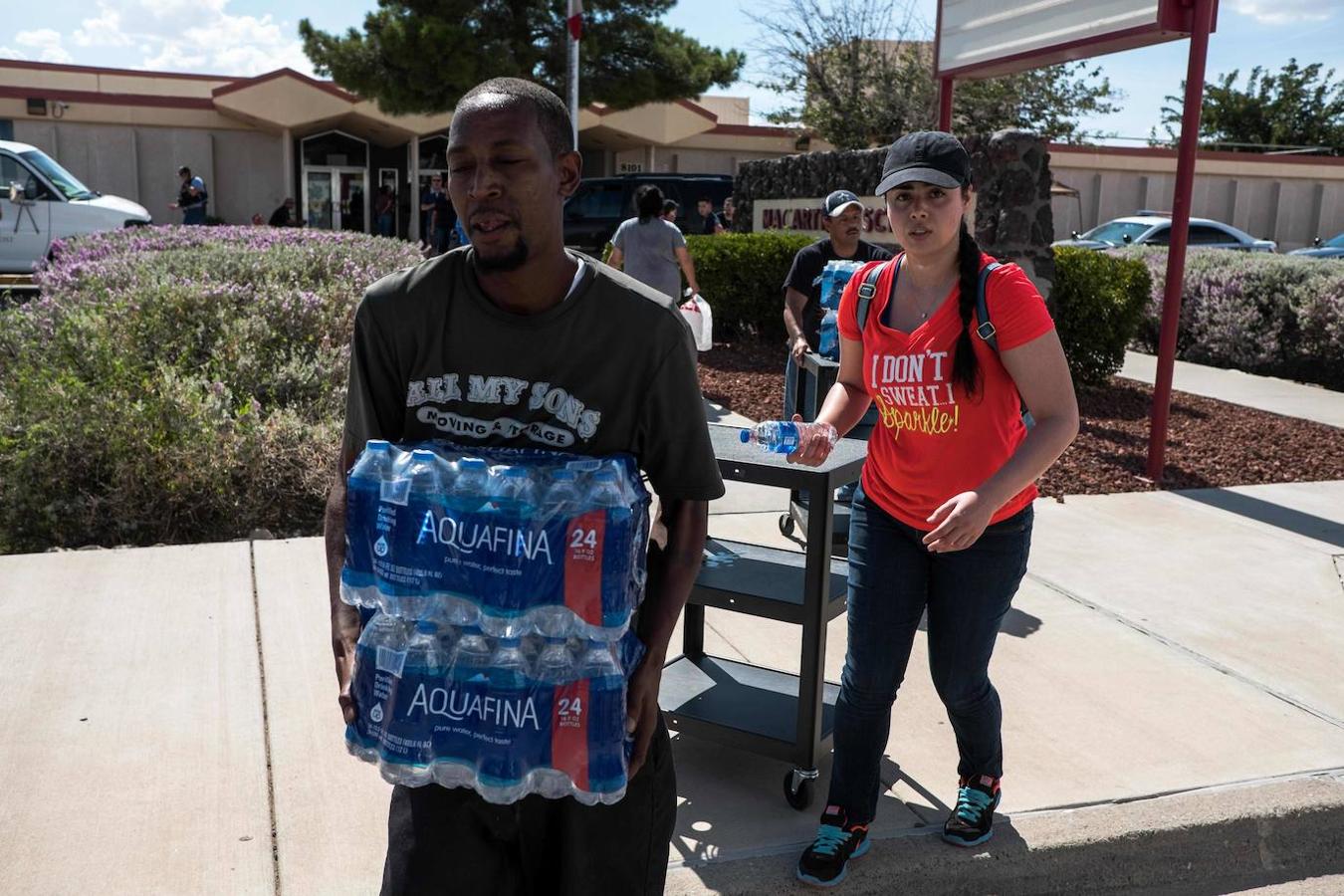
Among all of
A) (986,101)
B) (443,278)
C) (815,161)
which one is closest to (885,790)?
(443,278)

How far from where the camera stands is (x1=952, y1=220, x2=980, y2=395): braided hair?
277 centimetres

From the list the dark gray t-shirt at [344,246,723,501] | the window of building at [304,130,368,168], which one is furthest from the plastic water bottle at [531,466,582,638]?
the window of building at [304,130,368,168]

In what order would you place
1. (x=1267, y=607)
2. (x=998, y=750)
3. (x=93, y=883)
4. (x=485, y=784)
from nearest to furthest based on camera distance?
(x=485, y=784) < (x=93, y=883) < (x=998, y=750) < (x=1267, y=607)

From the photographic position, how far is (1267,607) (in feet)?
17.5

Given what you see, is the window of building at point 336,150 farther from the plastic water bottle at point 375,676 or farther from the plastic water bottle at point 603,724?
the plastic water bottle at point 603,724

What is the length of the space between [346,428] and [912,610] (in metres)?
1.53

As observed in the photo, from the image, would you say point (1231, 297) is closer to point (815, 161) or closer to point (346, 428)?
point (815, 161)

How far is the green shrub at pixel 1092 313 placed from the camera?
10141 millimetres

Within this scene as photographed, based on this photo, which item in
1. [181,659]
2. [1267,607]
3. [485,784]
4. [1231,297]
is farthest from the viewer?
[1231,297]

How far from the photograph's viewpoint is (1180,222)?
7.65m

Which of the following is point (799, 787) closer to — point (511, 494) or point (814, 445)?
point (814, 445)

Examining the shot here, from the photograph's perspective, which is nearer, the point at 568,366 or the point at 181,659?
the point at 568,366

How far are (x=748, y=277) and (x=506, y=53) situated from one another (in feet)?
46.2

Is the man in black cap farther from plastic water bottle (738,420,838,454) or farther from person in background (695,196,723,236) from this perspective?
person in background (695,196,723,236)
